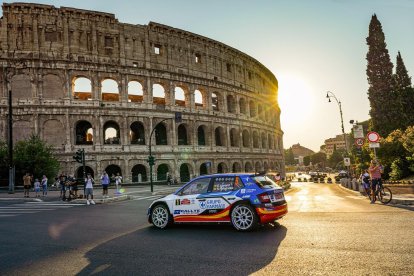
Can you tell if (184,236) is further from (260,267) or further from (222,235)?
(260,267)

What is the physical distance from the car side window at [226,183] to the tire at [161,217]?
1483 mm

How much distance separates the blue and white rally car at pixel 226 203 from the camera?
7.20m

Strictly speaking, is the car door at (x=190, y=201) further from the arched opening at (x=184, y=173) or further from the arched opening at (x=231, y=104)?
the arched opening at (x=231, y=104)

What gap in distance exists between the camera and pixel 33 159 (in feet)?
88.9

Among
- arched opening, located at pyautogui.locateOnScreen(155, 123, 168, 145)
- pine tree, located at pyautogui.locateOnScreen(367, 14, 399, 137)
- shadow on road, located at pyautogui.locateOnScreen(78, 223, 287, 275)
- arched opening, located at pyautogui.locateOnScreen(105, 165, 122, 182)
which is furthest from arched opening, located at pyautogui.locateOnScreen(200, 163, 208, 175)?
shadow on road, located at pyautogui.locateOnScreen(78, 223, 287, 275)

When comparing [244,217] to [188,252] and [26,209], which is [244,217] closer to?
[188,252]

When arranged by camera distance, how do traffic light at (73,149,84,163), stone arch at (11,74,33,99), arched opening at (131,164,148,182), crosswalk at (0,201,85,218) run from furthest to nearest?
arched opening at (131,164,148,182) < stone arch at (11,74,33,99) < traffic light at (73,149,84,163) < crosswalk at (0,201,85,218)

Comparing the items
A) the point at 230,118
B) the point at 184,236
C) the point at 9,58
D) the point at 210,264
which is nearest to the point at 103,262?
the point at 210,264

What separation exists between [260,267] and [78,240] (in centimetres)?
456

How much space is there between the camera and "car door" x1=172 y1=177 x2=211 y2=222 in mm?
7898

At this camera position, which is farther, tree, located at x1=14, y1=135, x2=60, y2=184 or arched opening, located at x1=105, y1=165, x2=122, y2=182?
arched opening, located at x1=105, y1=165, x2=122, y2=182

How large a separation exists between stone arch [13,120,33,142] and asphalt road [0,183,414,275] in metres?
26.4

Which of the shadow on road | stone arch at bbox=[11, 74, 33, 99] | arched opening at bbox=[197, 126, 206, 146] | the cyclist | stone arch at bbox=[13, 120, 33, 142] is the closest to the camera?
the shadow on road

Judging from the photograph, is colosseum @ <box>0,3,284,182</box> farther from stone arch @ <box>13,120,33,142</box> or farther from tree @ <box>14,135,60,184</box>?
tree @ <box>14,135,60,184</box>
